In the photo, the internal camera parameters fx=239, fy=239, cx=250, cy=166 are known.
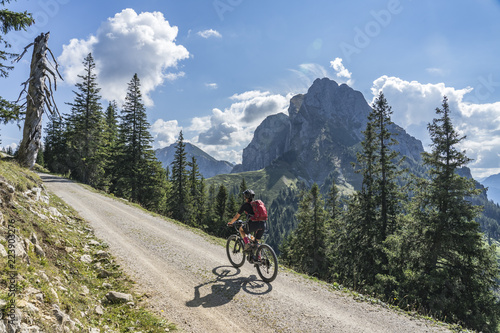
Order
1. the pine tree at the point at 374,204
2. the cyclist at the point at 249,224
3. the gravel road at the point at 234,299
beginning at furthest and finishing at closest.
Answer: the pine tree at the point at 374,204 → the cyclist at the point at 249,224 → the gravel road at the point at 234,299

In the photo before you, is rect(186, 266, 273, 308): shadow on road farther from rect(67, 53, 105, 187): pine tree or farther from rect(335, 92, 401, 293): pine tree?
rect(67, 53, 105, 187): pine tree

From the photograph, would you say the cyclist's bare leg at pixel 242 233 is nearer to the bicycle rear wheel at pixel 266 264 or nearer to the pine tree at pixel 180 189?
the bicycle rear wheel at pixel 266 264

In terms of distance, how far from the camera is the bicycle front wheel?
9505mm

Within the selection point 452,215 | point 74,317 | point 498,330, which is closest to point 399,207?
point 452,215

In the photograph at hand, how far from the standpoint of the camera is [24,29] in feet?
31.7

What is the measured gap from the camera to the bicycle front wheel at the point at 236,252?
9.51 m

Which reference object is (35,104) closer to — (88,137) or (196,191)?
(88,137)

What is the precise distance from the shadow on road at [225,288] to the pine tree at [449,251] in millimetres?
14684

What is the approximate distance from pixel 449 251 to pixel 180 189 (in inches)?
1388

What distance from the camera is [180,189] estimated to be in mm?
40719

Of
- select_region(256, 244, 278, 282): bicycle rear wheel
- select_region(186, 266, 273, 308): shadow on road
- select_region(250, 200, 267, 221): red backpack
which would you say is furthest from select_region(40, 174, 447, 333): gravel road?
select_region(250, 200, 267, 221): red backpack

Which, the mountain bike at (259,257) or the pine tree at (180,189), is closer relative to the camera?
the mountain bike at (259,257)

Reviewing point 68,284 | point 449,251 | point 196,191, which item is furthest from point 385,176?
point 196,191

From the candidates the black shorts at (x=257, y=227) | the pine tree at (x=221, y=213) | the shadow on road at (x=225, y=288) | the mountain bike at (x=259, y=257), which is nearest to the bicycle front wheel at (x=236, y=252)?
the mountain bike at (x=259, y=257)
